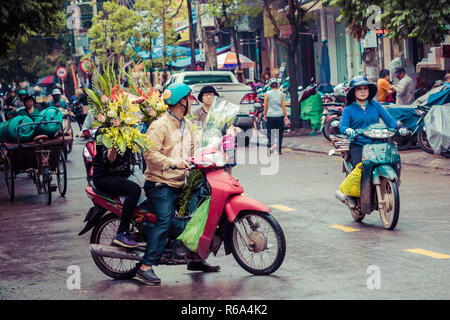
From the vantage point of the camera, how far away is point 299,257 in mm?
7816

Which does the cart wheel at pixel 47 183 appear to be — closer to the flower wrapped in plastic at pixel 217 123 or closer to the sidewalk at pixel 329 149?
the flower wrapped in plastic at pixel 217 123

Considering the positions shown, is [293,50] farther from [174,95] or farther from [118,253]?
[118,253]

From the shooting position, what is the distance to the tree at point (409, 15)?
1619cm

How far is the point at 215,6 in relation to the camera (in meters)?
34.2

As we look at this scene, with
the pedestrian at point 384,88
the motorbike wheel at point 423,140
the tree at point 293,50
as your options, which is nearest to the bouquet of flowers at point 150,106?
the motorbike wheel at point 423,140

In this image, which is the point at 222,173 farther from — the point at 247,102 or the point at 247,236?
the point at 247,102

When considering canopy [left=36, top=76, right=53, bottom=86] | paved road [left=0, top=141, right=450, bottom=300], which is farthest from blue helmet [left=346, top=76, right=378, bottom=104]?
canopy [left=36, top=76, right=53, bottom=86]

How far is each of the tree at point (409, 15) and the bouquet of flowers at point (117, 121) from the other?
10.6 meters

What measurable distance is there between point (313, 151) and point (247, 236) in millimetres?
12872

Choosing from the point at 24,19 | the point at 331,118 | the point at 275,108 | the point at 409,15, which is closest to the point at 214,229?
the point at 24,19

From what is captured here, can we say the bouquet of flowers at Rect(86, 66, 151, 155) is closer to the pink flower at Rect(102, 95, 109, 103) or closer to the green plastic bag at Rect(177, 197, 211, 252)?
the pink flower at Rect(102, 95, 109, 103)

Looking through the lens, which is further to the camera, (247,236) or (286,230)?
(286,230)
